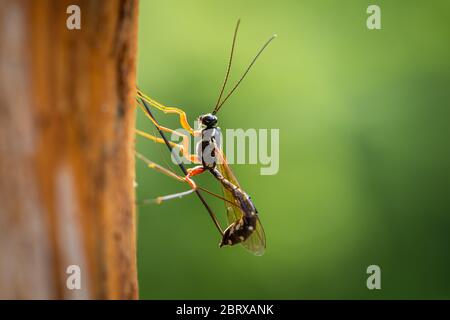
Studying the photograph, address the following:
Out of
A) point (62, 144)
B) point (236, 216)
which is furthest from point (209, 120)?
point (62, 144)

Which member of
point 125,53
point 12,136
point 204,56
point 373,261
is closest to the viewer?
point 12,136

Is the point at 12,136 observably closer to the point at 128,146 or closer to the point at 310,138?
the point at 128,146

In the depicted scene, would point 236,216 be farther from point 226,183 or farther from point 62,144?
point 62,144

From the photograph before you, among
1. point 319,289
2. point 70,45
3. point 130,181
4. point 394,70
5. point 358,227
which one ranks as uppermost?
point 394,70

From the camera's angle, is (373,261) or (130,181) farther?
(373,261)

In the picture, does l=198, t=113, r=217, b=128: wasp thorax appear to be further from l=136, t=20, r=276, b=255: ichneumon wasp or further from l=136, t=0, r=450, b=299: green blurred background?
l=136, t=0, r=450, b=299: green blurred background

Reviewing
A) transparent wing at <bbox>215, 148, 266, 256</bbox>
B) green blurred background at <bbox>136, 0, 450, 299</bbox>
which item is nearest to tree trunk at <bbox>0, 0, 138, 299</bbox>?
transparent wing at <bbox>215, 148, 266, 256</bbox>

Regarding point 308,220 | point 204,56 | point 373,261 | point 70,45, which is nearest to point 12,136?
point 70,45
